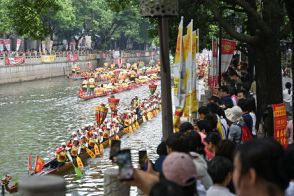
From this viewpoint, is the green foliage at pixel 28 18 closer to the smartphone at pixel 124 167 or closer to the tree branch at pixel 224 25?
the tree branch at pixel 224 25

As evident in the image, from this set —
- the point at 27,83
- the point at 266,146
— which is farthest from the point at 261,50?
the point at 27,83

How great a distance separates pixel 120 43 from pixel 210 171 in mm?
95567

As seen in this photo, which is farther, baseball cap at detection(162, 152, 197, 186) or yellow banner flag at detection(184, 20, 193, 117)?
yellow banner flag at detection(184, 20, 193, 117)

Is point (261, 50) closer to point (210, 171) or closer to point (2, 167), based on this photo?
point (210, 171)

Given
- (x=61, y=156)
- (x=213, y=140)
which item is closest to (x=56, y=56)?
(x=61, y=156)

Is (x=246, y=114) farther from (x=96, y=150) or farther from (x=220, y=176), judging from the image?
(x=96, y=150)

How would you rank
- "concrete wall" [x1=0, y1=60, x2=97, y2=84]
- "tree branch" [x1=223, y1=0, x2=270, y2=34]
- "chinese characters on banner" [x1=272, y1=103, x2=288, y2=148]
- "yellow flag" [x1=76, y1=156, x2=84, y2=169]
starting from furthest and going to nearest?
"concrete wall" [x1=0, y1=60, x2=97, y2=84], "yellow flag" [x1=76, y1=156, x2=84, y2=169], "tree branch" [x1=223, y1=0, x2=270, y2=34], "chinese characters on banner" [x1=272, y1=103, x2=288, y2=148]

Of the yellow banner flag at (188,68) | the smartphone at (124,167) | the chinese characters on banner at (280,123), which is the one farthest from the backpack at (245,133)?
the smartphone at (124,167)

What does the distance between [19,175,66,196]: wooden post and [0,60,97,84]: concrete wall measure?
156 ft

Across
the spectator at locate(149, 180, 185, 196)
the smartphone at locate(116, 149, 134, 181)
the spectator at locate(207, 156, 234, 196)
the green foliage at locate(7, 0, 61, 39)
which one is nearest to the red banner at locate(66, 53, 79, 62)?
the green foliage at locate(7, 0, 61, 39)

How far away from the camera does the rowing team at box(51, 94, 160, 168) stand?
19.4 meters

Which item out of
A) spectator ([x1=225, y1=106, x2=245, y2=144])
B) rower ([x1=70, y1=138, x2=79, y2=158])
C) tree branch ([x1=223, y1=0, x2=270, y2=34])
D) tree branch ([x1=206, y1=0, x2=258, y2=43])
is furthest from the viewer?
rower ([x1=70, y1=138, x2=79, y2=158])

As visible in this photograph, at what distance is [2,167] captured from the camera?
2014cm

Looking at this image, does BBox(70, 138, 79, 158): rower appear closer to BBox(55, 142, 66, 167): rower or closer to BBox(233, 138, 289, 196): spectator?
BBox(55, 142, 66, 167): rower
